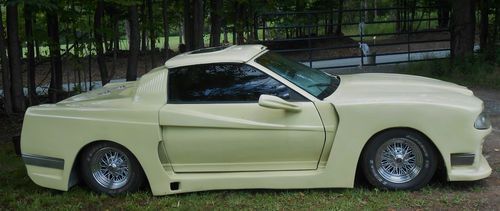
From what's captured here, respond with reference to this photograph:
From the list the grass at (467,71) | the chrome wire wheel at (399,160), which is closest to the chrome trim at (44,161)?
the chrome wire wheel at (399,160)

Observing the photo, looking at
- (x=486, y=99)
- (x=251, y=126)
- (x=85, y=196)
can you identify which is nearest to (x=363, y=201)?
(x=251, y=126)

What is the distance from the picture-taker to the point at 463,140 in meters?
4.73

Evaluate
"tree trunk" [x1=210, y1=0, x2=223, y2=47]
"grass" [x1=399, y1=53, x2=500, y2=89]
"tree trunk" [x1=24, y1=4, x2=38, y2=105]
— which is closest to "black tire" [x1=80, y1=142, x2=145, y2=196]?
"tree trunk" [x1=24, y1=4, x2=38, y2=105]

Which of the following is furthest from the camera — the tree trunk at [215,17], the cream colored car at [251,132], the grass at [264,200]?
the tree trunk at [215,17]

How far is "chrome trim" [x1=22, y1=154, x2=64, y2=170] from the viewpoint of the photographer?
5.32 meters

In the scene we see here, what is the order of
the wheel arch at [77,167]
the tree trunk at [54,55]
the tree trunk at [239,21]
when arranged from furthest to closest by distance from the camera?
1. the tree trunk at [239,21]
2. the tree trunk at [54,55]
3. the wheel arch at [77,167]

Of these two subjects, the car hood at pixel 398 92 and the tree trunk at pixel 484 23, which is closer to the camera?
the car hood at pixel 398 92

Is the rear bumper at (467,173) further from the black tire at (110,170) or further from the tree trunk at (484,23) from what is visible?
the tree trunk at (484,23)

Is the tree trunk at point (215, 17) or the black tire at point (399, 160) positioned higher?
the tree trunk at point (215, 17)

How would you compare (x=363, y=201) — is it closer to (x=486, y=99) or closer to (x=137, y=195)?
(x=137, y=195)

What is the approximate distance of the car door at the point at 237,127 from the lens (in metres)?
4.90

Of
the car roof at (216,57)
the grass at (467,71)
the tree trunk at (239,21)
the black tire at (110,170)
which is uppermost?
the tree trunk at (239,21)

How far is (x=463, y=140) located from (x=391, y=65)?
33.5ft

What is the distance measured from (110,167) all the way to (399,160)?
102 inches
